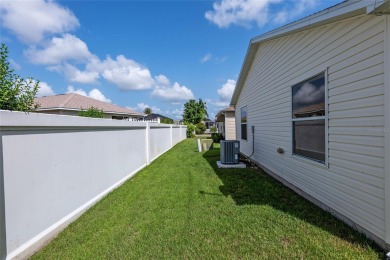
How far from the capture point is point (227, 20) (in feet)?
31.6

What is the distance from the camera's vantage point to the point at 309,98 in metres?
4.17

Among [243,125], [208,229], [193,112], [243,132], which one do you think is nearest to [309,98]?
[208,229]

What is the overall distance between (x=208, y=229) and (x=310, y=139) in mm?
2791

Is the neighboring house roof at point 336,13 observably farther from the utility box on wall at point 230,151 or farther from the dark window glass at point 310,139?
the utility box on wall at point 230,151

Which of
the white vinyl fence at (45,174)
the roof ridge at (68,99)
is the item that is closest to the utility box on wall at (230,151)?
the white vinyl fence at (45,174)

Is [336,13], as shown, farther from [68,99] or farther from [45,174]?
[68,99]

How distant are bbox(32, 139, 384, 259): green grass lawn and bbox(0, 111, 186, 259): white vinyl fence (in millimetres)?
233

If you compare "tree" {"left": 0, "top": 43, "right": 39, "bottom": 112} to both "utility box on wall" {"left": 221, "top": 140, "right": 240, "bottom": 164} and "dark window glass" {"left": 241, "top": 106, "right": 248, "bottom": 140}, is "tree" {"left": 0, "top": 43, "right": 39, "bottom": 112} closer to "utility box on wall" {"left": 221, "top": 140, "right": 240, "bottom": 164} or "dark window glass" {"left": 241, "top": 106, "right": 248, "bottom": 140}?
"utility box on wall" {"left": 221, "top": 140, "right": 240, "bottom": 164}

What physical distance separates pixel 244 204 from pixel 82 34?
11765 millimetres

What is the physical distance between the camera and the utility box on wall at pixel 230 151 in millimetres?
7770

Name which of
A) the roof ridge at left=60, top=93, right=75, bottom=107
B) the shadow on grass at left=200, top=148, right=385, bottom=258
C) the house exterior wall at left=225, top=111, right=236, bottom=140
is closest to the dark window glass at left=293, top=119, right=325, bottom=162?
the shadow on grass at left=200, top=148, right=385, bottom=258

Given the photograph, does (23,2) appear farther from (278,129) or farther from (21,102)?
(278,129)

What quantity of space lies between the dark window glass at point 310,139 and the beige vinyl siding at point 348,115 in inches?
7.2

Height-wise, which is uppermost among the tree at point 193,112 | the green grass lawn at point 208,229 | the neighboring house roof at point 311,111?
the tree at point 193,112
